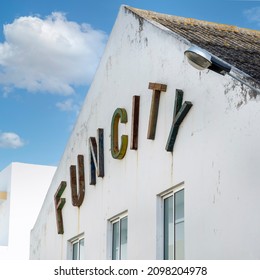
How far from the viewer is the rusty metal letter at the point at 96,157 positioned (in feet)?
49.2

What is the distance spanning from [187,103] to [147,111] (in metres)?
1.77

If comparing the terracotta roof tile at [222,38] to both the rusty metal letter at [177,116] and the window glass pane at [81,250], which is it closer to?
the rusty metal letter at [177,116]

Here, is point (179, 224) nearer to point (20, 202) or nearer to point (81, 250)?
point (81, 250)

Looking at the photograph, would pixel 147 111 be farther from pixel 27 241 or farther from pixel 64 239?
pixel 27 241

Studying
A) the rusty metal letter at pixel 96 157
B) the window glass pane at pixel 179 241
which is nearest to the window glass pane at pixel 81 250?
the rusty metal letter at pixel 96 157

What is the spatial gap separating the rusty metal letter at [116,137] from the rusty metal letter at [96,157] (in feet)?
3.12

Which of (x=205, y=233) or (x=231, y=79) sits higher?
(x=231, y=79)

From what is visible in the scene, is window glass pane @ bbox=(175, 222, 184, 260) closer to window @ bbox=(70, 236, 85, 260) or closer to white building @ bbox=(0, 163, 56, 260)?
window @ bbox=(70, 236, 85, 260)

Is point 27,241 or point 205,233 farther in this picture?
point 27,241

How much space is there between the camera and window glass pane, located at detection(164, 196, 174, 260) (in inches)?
468

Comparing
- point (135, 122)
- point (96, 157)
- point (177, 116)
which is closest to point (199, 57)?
point (177, 116)

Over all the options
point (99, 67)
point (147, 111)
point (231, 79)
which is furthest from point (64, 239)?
point (231, 79)
